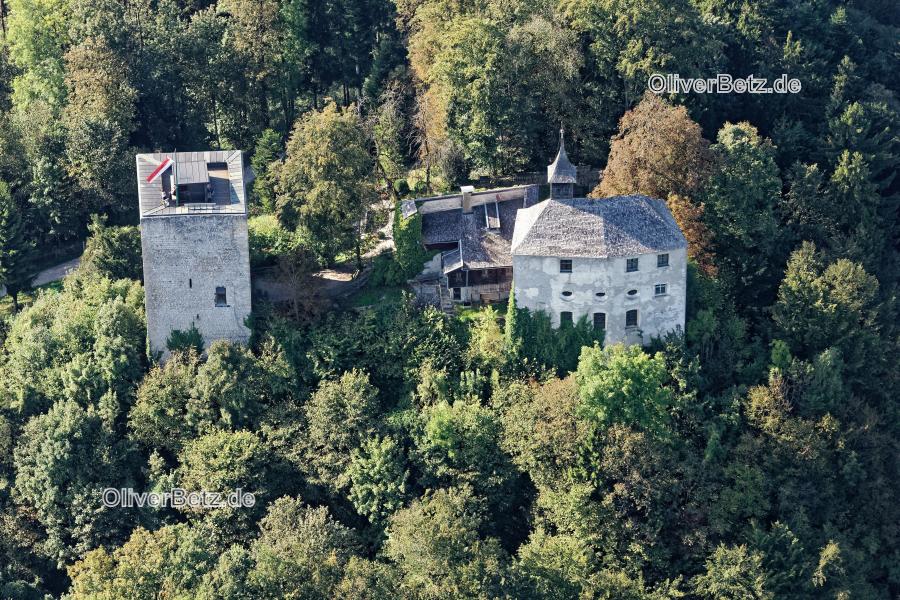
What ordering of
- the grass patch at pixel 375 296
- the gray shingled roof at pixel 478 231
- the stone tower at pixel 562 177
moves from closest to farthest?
the stone tower at pixel 562 177
the gray shingled roof at pixel 478 231
the grass patch at pixel 375 296

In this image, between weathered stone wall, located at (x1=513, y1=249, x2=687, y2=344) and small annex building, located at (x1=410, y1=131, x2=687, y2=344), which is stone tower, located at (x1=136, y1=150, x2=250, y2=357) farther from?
weathered stone wall, located at (x1=513, y1=249, x2=687, y2=344)

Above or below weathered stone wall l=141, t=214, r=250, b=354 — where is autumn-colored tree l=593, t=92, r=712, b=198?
above

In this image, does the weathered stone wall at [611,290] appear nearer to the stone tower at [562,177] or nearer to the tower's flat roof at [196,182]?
the stone tower at [562,177]

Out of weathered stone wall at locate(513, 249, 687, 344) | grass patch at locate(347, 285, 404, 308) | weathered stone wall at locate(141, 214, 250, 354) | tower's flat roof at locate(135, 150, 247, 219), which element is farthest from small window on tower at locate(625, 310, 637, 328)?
tower's flat roof at locate(135, 150, 247, 219)

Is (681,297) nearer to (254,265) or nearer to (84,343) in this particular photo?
(254,265)

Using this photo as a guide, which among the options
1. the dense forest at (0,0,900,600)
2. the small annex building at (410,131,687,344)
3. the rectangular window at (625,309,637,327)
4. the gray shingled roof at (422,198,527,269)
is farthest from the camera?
the gray shingled roof at (422,198,527,269)

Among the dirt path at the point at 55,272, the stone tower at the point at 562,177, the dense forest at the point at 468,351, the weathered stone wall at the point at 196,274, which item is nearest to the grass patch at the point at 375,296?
the dense forest at the point at 468,351
